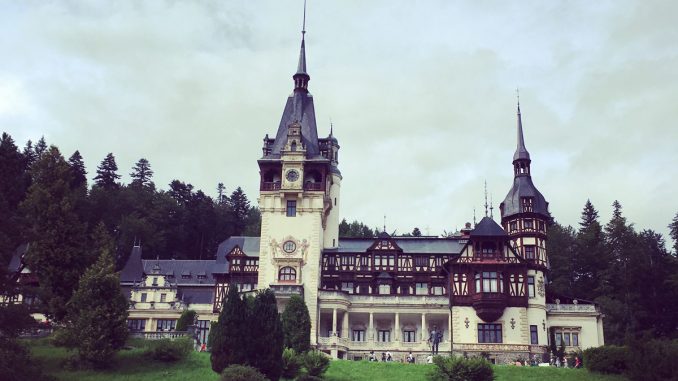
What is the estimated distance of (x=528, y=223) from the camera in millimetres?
70375

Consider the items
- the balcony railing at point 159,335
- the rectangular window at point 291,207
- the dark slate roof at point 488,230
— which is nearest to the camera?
the balcony railing at point 159,335

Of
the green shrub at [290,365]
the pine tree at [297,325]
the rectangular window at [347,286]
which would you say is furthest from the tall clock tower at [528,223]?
the green shrub at [290,365]

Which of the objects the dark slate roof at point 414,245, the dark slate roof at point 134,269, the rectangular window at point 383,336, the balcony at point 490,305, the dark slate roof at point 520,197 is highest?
the dark slate roof at point 520,197

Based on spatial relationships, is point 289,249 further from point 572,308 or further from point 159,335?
point 572,308

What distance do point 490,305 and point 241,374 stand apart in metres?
29.7

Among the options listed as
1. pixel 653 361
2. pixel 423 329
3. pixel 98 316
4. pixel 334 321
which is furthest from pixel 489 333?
pixel 98 316

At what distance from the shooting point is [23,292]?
152 ft

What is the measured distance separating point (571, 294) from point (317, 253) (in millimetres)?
32426

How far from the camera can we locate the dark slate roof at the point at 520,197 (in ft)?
232

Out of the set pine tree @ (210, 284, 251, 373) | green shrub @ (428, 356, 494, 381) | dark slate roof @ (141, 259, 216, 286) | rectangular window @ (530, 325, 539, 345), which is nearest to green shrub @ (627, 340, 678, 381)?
green shrub @ (428, 356, 494, 381)

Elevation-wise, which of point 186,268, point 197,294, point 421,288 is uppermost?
point 186,268

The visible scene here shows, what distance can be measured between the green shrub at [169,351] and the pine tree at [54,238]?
7909 mm

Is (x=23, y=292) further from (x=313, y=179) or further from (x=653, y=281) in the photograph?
(x=653, y=281)

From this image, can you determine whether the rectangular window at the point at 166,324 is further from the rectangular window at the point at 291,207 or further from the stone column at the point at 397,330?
the stone column at the point at 397,330
